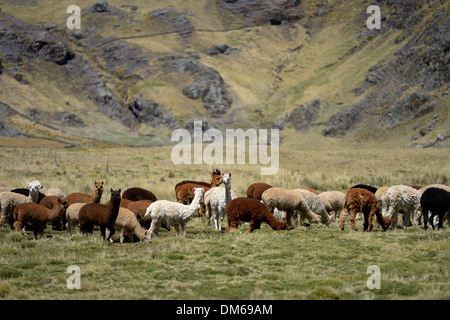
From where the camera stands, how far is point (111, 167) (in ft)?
132

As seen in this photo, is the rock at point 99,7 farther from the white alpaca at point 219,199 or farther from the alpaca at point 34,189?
the white alpaca at point 219,199

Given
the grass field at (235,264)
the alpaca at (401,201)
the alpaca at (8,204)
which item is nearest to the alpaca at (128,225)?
the grass field at (235,264)

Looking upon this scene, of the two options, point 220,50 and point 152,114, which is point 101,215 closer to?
point 152,114

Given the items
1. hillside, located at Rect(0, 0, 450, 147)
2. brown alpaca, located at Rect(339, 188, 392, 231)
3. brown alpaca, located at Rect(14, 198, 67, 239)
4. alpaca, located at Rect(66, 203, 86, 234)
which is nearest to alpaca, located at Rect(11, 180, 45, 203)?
brown alpaca, located at Rect(14, 198, 67, 239)

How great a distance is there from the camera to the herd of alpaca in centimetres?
1495

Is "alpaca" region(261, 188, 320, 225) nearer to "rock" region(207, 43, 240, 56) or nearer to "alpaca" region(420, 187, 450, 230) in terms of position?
"alpaca" region(420, 187, 450, 230)

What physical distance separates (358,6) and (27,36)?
83273 millimetres

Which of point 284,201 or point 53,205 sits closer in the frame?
point 53,205

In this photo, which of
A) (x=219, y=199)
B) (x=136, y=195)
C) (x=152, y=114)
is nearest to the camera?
(x=219, y=199)

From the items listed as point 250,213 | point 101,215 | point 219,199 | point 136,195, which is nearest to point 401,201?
point 250,213

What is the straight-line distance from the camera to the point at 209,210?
746 inches

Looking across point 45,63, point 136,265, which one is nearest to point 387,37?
point 45,63

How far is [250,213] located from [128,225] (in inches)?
156
